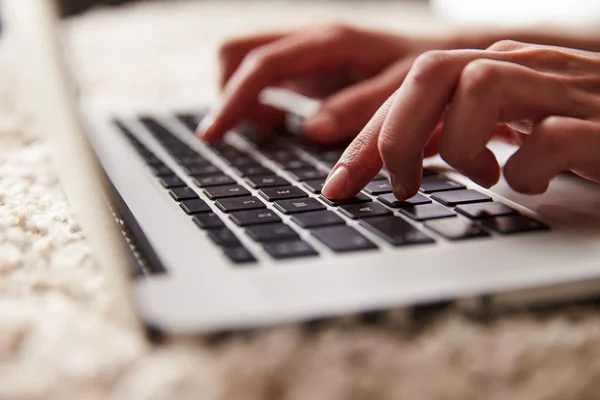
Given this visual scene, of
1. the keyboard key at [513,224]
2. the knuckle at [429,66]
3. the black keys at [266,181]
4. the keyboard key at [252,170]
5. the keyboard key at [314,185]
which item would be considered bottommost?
the keyboard key at [252,170]

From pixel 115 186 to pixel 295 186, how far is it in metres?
0.14

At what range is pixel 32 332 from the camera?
339 mm

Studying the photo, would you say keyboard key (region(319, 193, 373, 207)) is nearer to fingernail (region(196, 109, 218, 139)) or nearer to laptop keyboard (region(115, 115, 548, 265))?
laptop keyboard (region(115, 115, 548, 265))

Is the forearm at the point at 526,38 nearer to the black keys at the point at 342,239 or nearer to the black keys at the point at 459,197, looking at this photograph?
the black keys at the point at 459,197

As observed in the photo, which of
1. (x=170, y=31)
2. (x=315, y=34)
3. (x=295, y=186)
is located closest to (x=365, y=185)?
(x=295, y=186)

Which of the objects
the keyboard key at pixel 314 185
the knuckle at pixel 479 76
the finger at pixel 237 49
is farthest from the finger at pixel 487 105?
the finger at pixel 237 49

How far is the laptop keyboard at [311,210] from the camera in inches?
15.4

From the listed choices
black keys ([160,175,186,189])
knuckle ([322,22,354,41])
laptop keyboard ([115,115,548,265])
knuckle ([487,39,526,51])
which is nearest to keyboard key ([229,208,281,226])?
laptop keyboard ([115,115,548,265])

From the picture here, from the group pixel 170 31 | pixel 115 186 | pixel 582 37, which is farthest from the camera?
pixel 170 31

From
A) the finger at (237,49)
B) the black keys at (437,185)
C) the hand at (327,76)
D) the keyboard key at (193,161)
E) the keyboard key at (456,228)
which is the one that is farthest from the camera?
the finger at (237,49)

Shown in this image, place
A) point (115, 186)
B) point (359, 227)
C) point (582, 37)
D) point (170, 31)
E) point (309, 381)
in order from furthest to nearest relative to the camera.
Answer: point (170, 31) → point (582, 37) → point (115, 186) → point (359, 227) → point (309, 381)

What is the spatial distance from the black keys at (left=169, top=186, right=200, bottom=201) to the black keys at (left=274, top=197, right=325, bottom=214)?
0.22 feet

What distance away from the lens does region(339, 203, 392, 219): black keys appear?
0.44 metres

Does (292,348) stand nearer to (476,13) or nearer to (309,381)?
(309,381)
